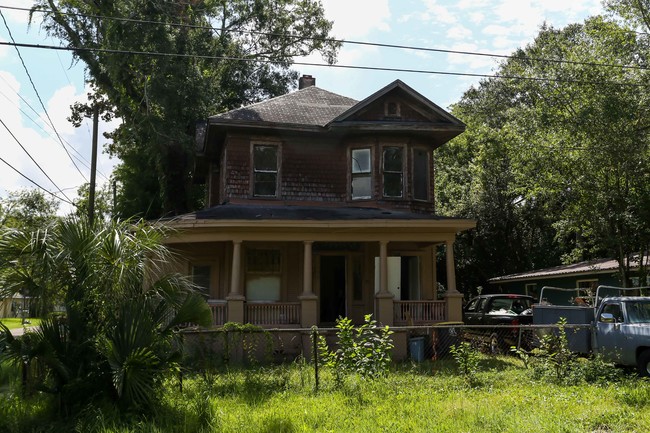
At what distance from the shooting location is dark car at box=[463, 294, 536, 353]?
14.9 meters

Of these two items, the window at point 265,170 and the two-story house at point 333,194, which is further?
the window at point 265,170

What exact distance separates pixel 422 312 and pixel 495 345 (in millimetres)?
2032

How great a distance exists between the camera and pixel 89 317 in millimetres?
7750

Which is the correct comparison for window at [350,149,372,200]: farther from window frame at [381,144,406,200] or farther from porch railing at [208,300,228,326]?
porch railing at [208,300,228,326]

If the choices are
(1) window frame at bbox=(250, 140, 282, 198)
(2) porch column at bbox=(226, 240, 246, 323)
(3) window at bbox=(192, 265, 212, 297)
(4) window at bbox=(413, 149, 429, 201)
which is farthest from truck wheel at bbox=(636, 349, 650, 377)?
(3) window at bbox=(192, 265, 212, 297)

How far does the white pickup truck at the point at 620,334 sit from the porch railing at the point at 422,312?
3610mm

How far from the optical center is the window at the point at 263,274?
16.3 meters

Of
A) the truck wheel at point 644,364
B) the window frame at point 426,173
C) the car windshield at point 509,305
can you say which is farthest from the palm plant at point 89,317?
the car windshield at point 509,305

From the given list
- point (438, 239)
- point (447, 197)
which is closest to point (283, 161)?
point (438, 239)

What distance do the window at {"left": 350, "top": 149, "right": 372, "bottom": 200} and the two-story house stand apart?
0.11 ft

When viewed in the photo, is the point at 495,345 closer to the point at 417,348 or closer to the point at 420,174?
the point at 417,348

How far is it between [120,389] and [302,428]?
7.50 feet

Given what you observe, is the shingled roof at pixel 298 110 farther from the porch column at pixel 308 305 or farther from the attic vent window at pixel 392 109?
the porch column at pixel 308 305

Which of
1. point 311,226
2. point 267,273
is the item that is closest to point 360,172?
point 311,226
